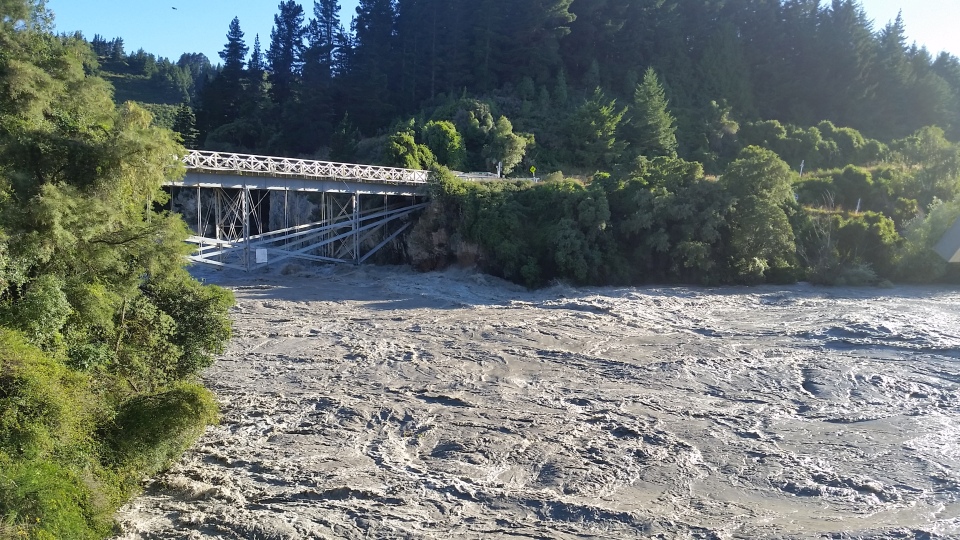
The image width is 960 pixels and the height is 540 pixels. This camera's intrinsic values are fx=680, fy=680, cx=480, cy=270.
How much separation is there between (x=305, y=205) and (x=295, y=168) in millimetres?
10285

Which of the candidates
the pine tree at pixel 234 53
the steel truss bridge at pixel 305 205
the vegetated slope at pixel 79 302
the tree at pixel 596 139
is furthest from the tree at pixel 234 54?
the vegetated slope at pixel 79 302

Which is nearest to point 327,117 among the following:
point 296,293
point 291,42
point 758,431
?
point 291,42

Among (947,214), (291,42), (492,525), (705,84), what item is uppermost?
(291,42)

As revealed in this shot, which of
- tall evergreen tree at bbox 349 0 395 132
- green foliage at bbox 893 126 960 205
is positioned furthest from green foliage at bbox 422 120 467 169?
green foliage at bbox 893 126 960 205

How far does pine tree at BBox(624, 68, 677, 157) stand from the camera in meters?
48.9

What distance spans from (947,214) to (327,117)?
45407 millimetres

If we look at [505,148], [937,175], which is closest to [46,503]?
[505,148]

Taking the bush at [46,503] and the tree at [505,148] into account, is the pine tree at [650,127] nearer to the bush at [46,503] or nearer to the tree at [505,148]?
the tree at [505,148]

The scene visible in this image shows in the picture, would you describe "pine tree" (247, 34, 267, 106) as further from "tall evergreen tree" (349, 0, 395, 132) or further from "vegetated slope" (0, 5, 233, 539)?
"vegetated slope" (0, 5, 233, 539)

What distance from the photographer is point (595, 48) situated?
206 feet

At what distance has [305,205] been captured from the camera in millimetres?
44812

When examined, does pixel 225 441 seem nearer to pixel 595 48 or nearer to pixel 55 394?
pixel 55 394

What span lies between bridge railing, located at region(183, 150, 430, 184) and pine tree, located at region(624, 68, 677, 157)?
1784 centimetres

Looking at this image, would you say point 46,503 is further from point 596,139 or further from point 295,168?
point 596,139
